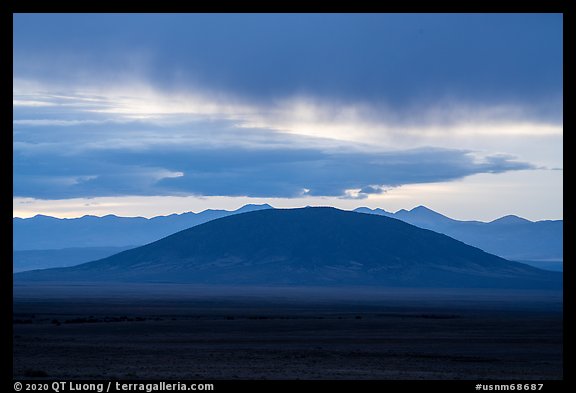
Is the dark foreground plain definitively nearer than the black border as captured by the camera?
No

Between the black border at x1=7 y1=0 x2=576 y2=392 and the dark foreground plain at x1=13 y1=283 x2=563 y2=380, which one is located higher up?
the black border at x1=7 y1=0 x2=576 y2=392

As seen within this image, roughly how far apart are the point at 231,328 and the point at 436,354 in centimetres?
2112
